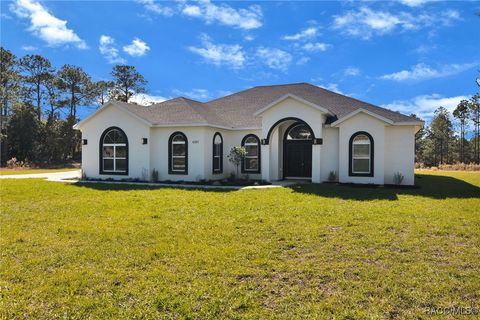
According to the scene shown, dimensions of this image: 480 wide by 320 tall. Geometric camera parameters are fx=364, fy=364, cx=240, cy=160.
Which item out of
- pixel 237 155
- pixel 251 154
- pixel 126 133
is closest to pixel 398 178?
pixel 251 154

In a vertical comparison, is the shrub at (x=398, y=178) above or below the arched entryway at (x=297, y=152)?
below

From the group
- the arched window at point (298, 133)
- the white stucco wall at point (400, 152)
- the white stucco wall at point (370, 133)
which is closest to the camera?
the white stucco wall at point (370, 133)

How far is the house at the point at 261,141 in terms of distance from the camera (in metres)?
17.2

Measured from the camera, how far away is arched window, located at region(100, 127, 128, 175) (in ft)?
66.2

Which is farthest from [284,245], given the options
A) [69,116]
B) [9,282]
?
[69,116]

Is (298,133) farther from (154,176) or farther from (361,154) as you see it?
(154,176)

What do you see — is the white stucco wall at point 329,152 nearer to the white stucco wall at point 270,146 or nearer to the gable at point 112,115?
the white stucco wall at point 270,146

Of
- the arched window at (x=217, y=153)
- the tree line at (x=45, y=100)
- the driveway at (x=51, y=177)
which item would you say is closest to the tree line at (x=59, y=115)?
the tree line at (x=45, y=100)

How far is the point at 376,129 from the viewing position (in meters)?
17.0

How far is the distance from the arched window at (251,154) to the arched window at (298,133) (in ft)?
6.17

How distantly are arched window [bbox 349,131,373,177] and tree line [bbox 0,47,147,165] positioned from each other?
1477 inches

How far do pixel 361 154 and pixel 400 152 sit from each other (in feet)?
5.98

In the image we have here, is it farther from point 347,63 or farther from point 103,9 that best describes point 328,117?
point 103,9

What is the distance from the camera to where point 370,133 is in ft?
56.0
